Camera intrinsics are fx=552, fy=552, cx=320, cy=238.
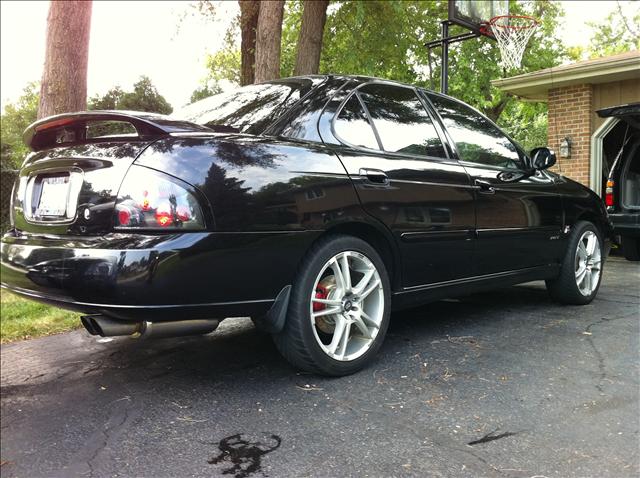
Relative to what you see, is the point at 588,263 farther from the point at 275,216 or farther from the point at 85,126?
the point at 85,126

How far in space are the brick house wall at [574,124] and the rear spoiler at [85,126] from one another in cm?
855

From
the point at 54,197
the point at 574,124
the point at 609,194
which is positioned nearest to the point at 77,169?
the point at 54,197

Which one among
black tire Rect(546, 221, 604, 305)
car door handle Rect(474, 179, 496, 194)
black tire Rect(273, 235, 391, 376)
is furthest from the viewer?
black tire Rect(546, 221, 604, 305)

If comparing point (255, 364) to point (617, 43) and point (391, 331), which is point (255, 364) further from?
point (617, 43)

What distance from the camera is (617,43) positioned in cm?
3241

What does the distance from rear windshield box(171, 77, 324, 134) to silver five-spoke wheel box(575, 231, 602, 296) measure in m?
2.96

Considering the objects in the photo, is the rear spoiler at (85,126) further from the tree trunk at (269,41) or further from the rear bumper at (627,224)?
the rear bumper at (627,224)

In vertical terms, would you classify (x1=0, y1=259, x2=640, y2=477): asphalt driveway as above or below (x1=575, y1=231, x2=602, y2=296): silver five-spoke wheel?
below

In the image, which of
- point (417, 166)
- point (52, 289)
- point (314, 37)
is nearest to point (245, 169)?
point (52, 289)

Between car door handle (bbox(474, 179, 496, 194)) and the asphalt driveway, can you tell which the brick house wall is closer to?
the asphalt driveway

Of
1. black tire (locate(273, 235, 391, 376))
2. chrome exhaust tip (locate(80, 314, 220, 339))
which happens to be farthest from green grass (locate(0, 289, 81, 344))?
black tire (locate(273, 235, 391, 376))

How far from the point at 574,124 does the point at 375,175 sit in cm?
800

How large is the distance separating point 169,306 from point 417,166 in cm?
178

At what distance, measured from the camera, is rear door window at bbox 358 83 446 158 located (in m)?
3.44
